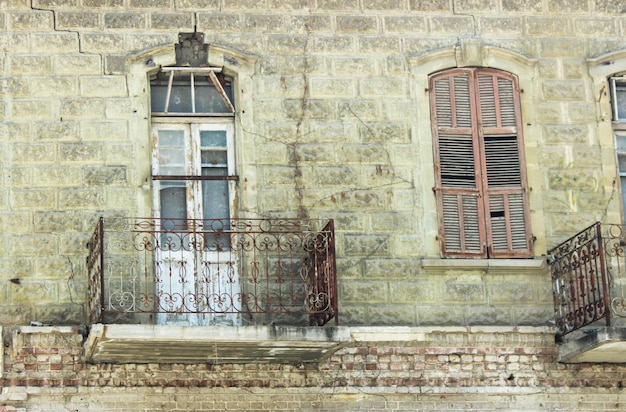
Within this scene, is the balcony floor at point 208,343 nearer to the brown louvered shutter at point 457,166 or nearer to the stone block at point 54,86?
the brown louvered shutter at point 457,166

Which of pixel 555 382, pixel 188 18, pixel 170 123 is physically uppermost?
pixel 188 18

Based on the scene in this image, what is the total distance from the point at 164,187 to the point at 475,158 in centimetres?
322

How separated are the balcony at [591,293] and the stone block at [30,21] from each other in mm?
5602

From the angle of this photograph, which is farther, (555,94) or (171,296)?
(555,94)

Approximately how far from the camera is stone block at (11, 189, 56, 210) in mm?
16234

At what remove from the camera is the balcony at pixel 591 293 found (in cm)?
1586

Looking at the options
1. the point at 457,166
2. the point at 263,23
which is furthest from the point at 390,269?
the point at 263,23

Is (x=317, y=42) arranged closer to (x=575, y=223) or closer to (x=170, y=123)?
(x=170, y=123)

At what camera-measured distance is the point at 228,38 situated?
17.1 meters

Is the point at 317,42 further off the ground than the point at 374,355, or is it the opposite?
the point at 317,42

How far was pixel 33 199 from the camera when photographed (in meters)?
16.3

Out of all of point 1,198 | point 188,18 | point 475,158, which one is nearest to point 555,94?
point 475,158

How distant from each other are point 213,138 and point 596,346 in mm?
4388

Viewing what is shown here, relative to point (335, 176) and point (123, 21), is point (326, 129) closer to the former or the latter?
point (335, 176)
